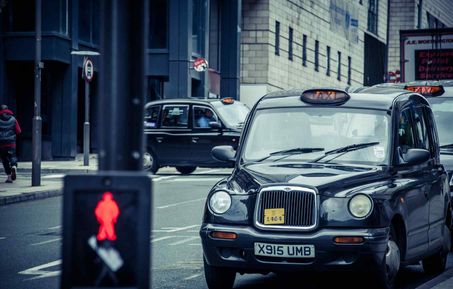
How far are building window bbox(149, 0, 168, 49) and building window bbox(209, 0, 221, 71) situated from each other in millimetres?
6491

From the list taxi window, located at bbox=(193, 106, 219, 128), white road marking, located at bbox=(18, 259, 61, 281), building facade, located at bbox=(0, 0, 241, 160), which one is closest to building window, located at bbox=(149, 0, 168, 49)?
building facade, located at bbox=(0, 0, 241, 160)

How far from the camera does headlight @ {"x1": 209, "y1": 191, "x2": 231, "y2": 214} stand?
9234 mm

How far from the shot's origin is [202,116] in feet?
96.7

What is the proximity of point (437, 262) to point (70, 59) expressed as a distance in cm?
2779

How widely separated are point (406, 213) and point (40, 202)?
12.6 meters

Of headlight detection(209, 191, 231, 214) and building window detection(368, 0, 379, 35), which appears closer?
headlight detection(209, 191, 231, 214)

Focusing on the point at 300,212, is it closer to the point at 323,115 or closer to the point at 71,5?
the point at 323,115

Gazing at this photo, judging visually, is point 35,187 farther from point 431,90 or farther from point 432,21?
point 432,21

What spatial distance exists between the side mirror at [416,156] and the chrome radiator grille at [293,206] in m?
1.46

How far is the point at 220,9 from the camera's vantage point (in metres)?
50.4

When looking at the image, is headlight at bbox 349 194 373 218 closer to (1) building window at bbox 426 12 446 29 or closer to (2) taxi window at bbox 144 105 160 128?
(2) taxi window at bbox 144 105 160 128

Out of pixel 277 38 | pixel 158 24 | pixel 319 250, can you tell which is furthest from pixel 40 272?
pixel 277 38

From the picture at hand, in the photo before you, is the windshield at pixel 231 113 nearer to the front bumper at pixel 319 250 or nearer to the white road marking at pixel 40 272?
the white road marking at pixel 40 272

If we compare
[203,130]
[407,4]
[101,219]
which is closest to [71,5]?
[203,130]
